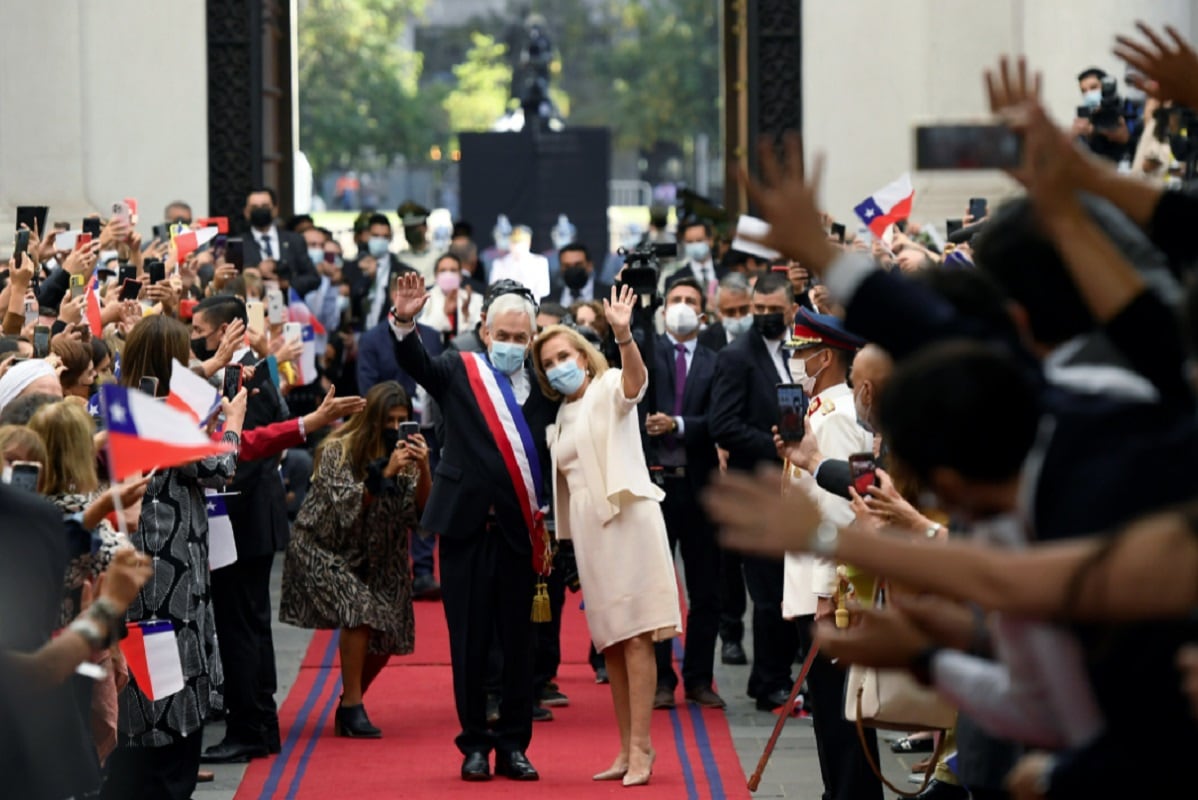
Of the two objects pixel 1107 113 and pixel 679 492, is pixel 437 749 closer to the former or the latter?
pixel 679 492

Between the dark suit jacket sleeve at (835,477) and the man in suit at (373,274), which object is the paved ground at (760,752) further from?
the man in suit at (373,274)

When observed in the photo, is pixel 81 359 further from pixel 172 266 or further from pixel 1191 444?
pixel 1191 444

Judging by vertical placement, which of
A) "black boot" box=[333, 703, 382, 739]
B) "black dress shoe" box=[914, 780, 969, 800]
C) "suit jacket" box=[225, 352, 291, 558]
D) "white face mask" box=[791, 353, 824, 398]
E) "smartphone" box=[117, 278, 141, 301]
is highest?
"smartphone" box=[117, 278, 141, 301]

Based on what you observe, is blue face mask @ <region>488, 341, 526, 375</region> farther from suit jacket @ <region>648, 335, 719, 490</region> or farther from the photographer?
the photographer

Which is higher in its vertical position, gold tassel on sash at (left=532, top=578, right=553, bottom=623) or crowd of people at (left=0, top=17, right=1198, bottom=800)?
crowd of people at (left=0, top=17, right=1198, bottom=800)

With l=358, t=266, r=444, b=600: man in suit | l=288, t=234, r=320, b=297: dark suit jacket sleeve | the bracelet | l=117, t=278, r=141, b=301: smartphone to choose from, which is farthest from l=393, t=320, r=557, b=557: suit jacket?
l=288, t=234, r=320, b=297: dark suit jacket sleeve

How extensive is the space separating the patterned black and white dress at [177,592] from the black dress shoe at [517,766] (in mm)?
1565

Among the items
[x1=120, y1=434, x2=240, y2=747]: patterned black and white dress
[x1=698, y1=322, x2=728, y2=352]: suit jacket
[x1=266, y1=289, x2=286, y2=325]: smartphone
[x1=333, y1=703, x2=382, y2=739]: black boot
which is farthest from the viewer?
[x1=266, y1=289, x2=286, y2=325]: smartphone

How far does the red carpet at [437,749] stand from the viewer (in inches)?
370

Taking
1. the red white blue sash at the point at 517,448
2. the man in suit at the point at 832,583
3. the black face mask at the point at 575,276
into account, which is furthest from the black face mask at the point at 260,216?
the man in suit at the point at 832,583

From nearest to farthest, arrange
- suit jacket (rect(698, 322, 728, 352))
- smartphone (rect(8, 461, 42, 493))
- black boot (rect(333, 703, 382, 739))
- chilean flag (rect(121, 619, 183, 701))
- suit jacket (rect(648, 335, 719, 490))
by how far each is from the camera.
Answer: smartphone (rect(8, 461, 42, 493)) < chilean flag (rect(121, 619, 183, 701)) < black boot (rect(333, 703, 382, 739)) < suit jacket (rect(648, 335, 719, 490)) < suit jacket (rect(698, 322, 728, 352))

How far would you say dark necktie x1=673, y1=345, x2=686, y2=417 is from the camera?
12.0m

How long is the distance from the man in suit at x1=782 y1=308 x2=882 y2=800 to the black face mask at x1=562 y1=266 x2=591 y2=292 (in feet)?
29.1

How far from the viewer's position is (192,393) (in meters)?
7.28
